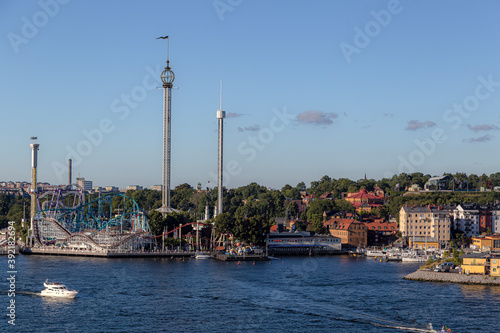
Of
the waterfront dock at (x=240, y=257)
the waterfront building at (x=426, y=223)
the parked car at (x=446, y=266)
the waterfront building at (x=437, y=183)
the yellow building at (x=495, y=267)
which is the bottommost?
the waterfront dock at (x=240, y=257)

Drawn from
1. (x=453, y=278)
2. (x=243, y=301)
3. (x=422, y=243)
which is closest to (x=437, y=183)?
(x=422, y=243)

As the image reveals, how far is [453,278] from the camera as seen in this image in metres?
47.2

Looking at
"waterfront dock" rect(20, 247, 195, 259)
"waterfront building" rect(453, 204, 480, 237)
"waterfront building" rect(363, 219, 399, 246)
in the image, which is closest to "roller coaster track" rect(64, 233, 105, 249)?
"waterfront dock" rect(20, 247, 195, 259)

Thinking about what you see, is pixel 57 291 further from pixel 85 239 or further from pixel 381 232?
pixel 381 232

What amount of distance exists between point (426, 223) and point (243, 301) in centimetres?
4660

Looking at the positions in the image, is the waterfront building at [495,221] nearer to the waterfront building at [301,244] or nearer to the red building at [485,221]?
the red building at [485,221]

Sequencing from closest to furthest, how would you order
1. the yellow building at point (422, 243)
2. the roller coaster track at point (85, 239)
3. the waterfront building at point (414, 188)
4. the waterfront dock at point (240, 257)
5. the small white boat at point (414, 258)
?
the waterfront dock at point (240, 257), the small white boat at point (414, 258), the roller coaster track at point (85, 239), the yellow building at point (422, 243), the waterfront building at point (414, 188)

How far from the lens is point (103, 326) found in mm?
32344

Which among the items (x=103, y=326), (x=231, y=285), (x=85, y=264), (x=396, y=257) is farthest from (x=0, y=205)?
(x=103, y=326)

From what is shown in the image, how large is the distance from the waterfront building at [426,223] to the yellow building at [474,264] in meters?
31.1

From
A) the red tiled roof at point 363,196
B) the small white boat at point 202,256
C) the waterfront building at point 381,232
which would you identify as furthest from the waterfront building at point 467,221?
the small white boat at point 202,256

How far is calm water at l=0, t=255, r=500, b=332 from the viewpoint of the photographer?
3278cm

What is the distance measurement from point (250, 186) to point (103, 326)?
11093 centimetres

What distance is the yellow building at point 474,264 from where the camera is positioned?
156 ft
